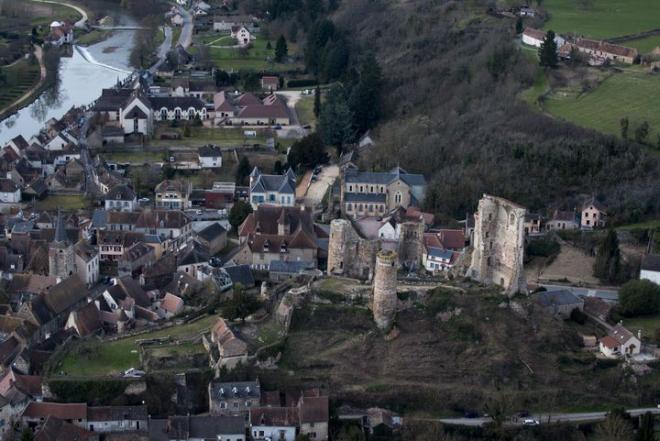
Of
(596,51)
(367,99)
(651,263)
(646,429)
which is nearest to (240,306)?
(646,429)

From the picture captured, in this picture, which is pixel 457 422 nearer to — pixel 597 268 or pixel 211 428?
pixel 211 428

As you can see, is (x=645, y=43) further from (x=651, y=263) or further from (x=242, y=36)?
(x=242, y=36)

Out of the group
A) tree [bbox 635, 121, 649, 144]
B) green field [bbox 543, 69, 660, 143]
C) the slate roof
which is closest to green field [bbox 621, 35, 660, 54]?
green field [bbox 543, 69, 660, 143]

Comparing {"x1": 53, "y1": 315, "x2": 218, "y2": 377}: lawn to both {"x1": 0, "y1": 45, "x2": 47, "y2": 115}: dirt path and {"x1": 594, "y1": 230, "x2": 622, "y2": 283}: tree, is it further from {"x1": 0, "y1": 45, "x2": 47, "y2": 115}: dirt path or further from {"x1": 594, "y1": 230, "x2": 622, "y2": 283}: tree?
{"x1": 0, "y1": 45, "x2": 47, "y2": 115}: dirt path

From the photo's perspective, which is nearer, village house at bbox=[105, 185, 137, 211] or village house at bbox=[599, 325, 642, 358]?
village house at bbox=[599, 325, 642, 358]

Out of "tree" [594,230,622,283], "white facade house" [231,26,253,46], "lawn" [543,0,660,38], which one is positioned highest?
"lawn" [543,0,660,38]

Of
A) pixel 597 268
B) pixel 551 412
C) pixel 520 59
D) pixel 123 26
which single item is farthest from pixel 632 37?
pixel 123 26
